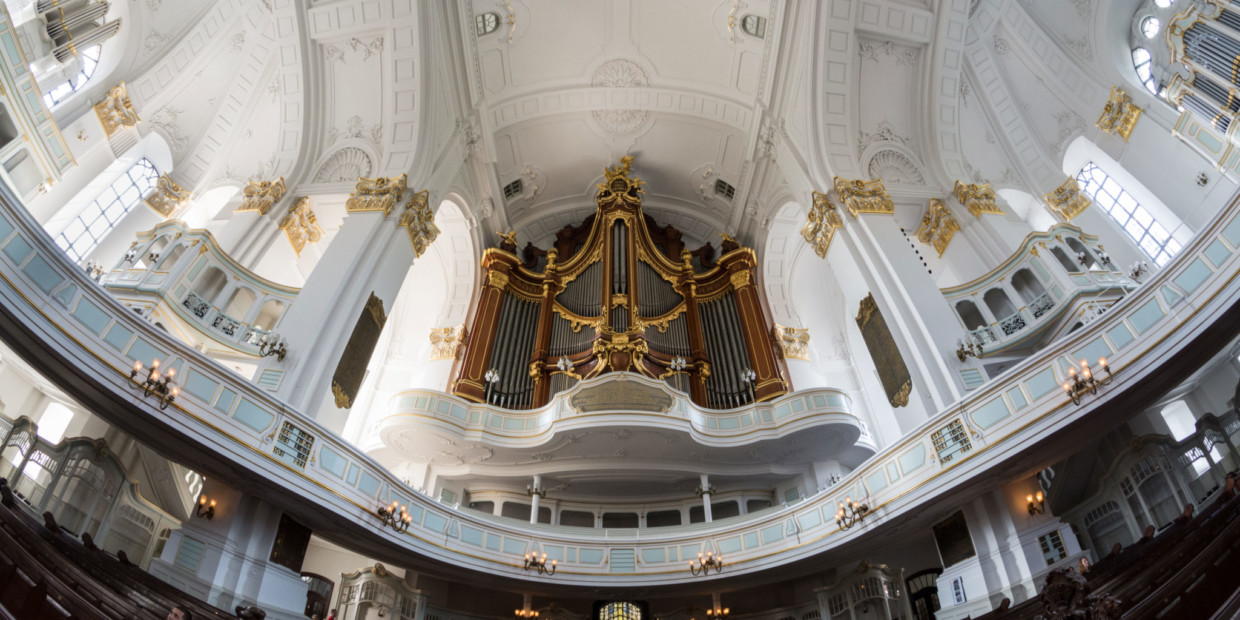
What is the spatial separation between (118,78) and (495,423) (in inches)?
445

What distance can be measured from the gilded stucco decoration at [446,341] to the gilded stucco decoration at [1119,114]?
17.3 metres

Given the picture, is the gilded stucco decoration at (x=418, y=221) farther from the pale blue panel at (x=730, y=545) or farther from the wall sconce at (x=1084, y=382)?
the wall sconce at (x=1084, y=382)

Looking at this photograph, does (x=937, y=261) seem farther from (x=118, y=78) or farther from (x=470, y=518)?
(x=118, y=78)

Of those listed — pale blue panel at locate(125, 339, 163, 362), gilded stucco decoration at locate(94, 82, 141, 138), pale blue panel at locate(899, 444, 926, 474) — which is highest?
gilded stucco decoration at locate(94, 82, 141, 138)

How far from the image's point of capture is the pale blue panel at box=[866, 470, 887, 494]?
10613 mm

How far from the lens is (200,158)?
16016 millimetres

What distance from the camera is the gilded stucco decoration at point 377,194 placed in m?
14.1

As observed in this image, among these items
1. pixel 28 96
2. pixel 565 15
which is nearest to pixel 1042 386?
pixel 565 15

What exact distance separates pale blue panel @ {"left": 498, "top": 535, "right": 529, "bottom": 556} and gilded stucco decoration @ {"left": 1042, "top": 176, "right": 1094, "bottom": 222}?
46.2 ft

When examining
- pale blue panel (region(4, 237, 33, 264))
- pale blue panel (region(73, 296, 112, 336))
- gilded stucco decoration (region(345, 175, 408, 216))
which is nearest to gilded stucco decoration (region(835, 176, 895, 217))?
gilded stucco decoration (region(345, 175, 408, 216))

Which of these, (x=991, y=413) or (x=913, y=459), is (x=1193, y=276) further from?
(x=913, y=459)

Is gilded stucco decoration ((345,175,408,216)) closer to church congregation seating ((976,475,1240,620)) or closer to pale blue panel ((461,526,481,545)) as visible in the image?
pale blue panel ((461,526,481,545))

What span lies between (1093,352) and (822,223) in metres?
7.45

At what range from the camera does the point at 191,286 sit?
11.7m
